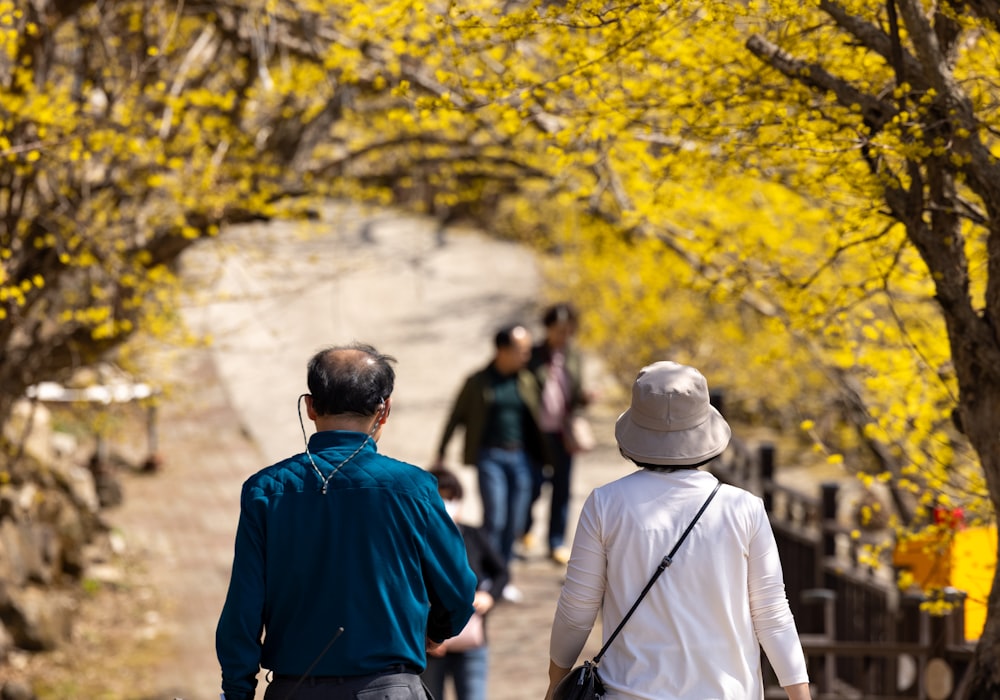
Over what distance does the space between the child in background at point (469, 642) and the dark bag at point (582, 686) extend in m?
1.72

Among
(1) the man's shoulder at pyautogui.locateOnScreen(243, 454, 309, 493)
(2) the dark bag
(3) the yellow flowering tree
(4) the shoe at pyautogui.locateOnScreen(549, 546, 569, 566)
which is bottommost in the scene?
(4) the shoe at pyautogui.locateOnScreen(549, 546, 569, 566)

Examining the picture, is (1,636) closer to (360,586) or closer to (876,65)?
(360,586)

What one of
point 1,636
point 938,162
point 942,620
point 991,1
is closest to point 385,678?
point 938,162

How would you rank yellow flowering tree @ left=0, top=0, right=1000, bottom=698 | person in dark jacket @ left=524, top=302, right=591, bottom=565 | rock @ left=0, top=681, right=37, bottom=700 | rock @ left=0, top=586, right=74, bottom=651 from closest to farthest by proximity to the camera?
yellow flowering tree @ left=0, top=0, right=1000, bottom=698
rock @ left=0, top=681, right=37, bottom=700
rock @ left=0, top=586, right=74, bottom=651
person in dark jacket @ left=524, top=302, right=591, bottom=565

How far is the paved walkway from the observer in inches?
302

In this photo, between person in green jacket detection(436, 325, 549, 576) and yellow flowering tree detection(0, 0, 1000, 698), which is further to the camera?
person in green jacket detection(436, 325, 549, 576)

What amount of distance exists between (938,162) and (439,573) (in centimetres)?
203

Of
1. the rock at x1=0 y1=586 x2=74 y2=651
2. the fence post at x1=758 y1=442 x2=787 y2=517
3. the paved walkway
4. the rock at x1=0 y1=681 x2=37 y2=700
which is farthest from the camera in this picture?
the paved walkway

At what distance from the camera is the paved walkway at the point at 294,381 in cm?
768

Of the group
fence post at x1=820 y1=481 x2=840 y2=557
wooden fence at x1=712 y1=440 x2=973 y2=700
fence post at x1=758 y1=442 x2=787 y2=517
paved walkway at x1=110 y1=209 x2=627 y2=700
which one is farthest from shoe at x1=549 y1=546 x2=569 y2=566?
fence post at x1=820 y1=481 x2=840 y2=557

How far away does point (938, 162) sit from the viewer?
3656 mm

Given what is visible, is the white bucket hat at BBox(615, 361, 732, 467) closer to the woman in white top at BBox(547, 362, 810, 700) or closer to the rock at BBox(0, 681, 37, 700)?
the woman in white top at BBox(547, 362, 810, 700)

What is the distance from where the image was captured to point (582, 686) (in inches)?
107

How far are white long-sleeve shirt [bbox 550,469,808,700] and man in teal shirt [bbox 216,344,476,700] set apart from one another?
1.36ft
